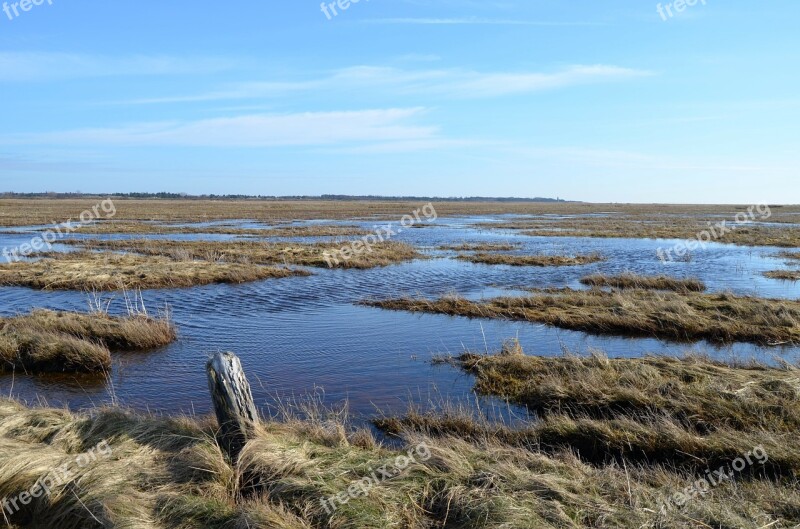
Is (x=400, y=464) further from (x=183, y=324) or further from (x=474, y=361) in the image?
(x=183, y=324)

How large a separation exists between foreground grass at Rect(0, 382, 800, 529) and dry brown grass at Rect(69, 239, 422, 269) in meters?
22.9

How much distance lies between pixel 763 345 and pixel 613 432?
9372mm

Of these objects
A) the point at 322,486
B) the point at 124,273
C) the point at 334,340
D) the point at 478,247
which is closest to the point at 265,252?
the point at 124,273

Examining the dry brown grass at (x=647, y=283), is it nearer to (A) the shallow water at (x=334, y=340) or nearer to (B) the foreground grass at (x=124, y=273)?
(A) the shallow water at (x=334, y=340)

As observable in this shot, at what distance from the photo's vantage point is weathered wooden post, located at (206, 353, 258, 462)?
23.0ft

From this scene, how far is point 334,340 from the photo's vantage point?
15.6 meters

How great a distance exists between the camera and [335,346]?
14969 mm

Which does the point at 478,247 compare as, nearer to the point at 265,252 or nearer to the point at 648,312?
the point at 265,252

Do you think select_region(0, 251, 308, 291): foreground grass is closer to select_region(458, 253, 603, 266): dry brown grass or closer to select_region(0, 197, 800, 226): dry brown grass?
select_region(458, 253, 603, 266): dry brown grass

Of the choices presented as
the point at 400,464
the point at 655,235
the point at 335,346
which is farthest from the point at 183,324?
the point at 655,235

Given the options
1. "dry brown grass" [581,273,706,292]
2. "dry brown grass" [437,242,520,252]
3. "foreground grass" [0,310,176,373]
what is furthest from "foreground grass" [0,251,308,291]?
"dry brown grass" [437,242,520,252]

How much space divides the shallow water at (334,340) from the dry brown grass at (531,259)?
2141 millimetres

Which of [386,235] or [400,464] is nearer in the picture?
[400,464]

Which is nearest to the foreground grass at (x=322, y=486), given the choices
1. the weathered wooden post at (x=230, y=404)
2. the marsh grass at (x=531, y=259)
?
the weathered wooden post at (x=230, y=404)
